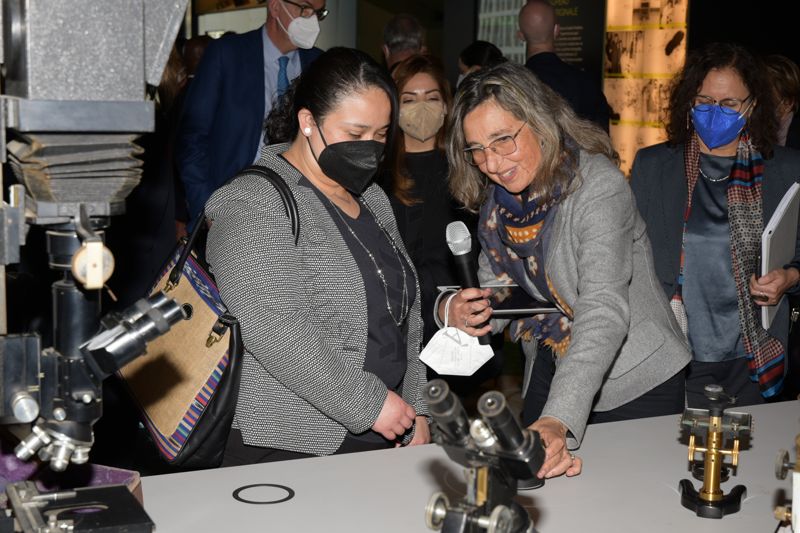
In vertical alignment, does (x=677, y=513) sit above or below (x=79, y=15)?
below

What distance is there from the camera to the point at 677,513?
181cm

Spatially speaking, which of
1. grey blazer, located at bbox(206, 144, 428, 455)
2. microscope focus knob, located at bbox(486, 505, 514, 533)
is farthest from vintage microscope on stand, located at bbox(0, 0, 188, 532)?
grey blazer, located at bbox(206, 144, 428, 455)

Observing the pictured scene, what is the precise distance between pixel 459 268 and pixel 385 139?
1.22ft

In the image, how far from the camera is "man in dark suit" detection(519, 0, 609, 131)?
4.73 metres

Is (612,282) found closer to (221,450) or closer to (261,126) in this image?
(221,450)

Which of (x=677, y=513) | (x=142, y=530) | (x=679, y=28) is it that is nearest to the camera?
(x=142, y=530)

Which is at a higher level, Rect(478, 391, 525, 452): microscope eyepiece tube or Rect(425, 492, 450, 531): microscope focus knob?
Rect(478, 391, 525, 452): microscope eyepiece tube

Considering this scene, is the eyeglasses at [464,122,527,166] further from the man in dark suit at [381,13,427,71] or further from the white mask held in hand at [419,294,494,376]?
the man in dark suit at [381,13,427,71]

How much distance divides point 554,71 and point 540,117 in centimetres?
261

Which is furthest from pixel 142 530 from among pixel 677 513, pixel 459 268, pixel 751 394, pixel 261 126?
pixel 261 126

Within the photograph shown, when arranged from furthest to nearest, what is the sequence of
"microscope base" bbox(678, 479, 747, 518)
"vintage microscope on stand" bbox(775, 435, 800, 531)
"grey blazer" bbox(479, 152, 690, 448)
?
"grey blazer" bbox(479, 152, 690, 448)
"microscope base" bbox(678, 479, 747, 518)
"vintage microscope on stand" bbox(775, 435, 800, 531)

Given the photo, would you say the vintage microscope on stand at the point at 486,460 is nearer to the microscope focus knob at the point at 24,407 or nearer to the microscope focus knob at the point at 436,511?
the microscope focus knob at the point at 436,511

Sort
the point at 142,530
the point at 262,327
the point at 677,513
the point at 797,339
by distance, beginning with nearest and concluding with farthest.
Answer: the point at 142,530 → the point at 677,513 → the point at 262,327 → the point at 797,339

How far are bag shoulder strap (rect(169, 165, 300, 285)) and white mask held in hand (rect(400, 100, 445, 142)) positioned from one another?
5.05ft
